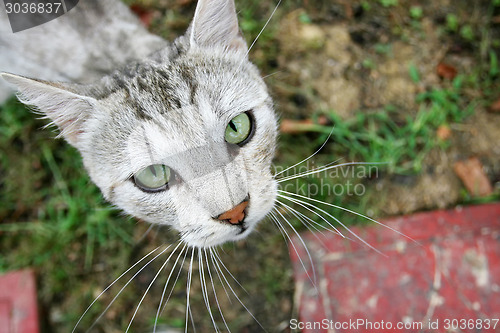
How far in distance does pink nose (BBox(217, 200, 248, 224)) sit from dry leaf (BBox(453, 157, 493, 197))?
175cm

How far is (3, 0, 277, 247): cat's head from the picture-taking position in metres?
1.83

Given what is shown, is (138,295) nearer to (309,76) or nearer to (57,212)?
(57,212)

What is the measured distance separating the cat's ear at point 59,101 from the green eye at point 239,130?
2.14 ft

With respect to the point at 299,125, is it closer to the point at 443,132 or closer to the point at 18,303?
the point at 443,132

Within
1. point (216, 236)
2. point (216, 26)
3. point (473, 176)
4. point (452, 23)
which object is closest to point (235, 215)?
point (216, 236)

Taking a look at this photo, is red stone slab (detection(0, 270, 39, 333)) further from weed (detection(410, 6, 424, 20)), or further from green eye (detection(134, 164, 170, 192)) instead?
weed (detection(410, 6, 424, 20))

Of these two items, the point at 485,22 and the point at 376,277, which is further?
the point at 485,22

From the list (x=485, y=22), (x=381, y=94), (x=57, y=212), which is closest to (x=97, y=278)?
(x=57, y=212)

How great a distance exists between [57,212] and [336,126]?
2113 mm

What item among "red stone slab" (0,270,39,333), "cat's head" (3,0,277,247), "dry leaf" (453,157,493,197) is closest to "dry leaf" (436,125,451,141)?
"dry leaf" (453,157,493,197)

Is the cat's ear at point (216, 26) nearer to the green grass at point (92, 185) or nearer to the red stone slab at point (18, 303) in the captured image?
the green grass at point (92, 185)

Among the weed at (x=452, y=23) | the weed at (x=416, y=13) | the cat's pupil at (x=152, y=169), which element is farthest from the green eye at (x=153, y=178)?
the weed at (x=452, y=23)

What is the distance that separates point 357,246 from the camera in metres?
2.61

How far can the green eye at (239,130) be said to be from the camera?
1974 mm
